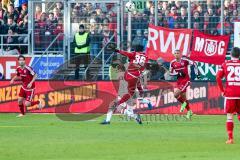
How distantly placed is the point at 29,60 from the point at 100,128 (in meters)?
10.1

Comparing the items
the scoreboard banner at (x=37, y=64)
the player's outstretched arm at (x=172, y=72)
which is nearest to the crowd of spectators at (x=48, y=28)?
the scoreboard banner at (x=37, y=64)

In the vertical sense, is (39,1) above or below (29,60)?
above

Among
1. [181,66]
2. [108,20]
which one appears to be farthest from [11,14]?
[181,66]

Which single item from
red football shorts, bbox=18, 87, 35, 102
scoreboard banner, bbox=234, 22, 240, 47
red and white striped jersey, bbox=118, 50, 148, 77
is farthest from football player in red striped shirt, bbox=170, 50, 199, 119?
red football shorts, bbox=18, 87, 35, 102

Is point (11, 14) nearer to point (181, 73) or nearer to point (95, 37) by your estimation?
point (95, 37)

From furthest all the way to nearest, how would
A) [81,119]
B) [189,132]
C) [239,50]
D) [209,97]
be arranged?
[209,97] → [81,119] → [189,132] → [239,50]

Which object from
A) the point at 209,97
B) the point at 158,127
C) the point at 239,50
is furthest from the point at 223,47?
the point at 239,50

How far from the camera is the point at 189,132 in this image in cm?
2512

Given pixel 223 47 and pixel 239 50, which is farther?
pixel 223 47

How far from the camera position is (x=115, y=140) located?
22344 millimetres

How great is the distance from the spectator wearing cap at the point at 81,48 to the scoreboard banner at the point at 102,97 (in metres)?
1.38

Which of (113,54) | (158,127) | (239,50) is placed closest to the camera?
(239,50)

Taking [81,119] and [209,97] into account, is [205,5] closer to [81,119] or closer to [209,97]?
[209,97]

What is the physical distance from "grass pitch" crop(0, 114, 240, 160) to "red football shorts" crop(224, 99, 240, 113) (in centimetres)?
74
